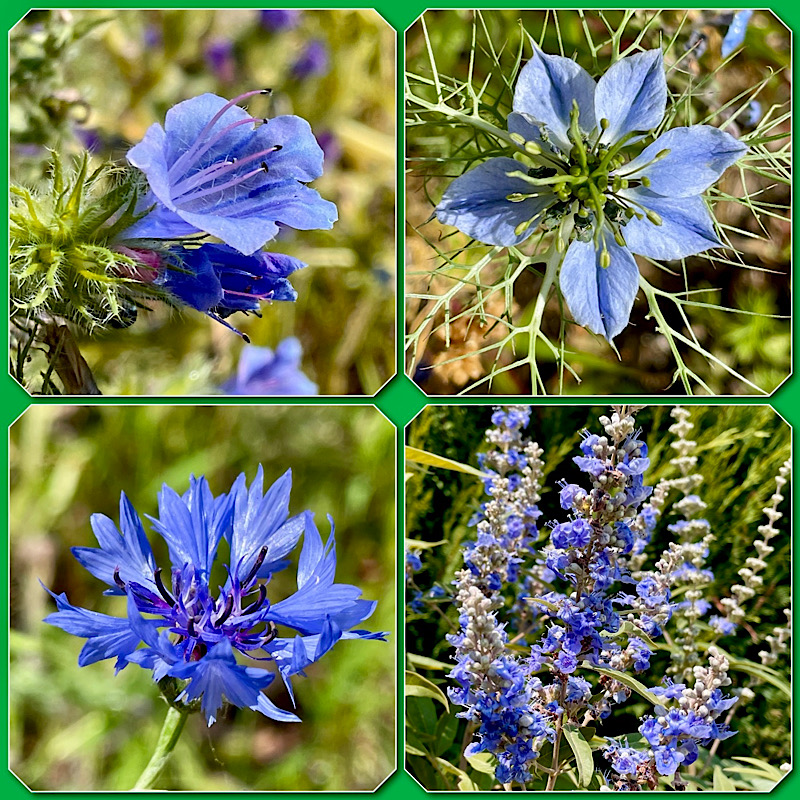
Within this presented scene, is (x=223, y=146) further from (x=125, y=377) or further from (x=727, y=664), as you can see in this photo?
(x=727, y=664)

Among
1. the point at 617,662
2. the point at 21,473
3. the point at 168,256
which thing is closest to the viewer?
the point at 168,256

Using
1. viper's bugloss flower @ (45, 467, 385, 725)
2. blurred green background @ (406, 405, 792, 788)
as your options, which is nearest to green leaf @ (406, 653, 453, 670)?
blurred green background @ (406, 405, 792, 788)

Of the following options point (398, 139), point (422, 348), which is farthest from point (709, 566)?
point (398, 139)

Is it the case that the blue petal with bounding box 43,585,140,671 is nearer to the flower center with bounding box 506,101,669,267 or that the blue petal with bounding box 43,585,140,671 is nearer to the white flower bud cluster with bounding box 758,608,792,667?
the flower center with bounding box 506,101,669,267

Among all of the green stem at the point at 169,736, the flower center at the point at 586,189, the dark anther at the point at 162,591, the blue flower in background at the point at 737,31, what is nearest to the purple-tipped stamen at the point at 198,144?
the flower center at the point at 586,189

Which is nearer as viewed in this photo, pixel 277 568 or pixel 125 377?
pixel 277 568

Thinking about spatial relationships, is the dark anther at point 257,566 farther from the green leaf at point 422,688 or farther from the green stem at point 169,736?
the green leaf at point 422,688

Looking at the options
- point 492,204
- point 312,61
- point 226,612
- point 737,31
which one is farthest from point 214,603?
point 737,31
